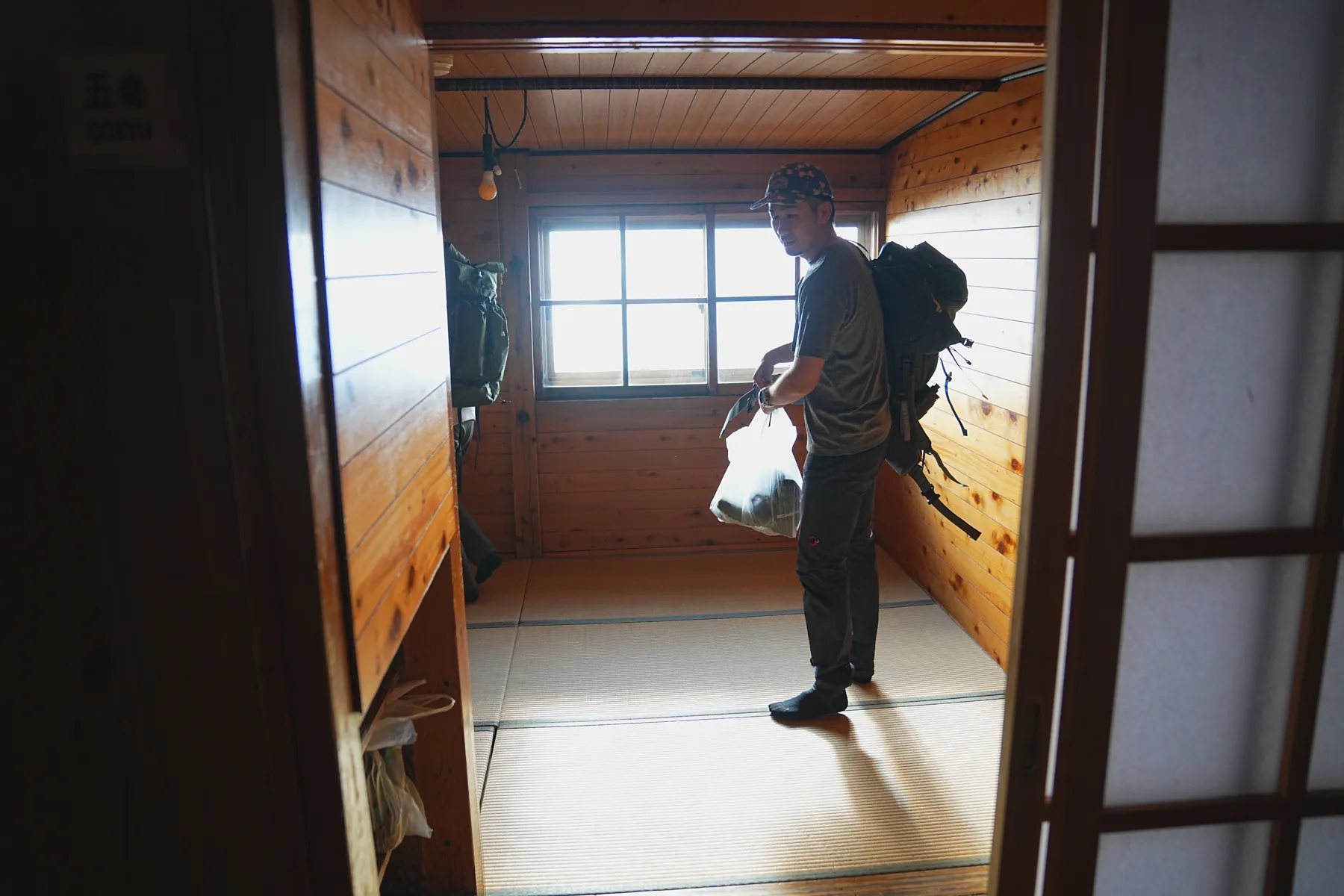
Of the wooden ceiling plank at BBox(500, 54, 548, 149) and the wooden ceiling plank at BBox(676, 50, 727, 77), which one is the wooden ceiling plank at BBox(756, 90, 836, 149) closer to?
the wooden ceiling plank at BBox(676, 50, 727, 77)

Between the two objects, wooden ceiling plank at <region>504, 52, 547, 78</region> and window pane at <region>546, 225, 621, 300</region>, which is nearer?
wooden ceiling plank at <region>504, 52, 547, 78</region>

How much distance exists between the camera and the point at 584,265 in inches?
157

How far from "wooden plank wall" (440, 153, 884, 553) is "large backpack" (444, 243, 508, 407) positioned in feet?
3.57

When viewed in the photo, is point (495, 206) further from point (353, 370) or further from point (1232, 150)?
point (1232, 150)

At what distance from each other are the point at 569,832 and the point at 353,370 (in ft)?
4.84

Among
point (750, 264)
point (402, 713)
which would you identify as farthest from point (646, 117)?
point (402, 713)

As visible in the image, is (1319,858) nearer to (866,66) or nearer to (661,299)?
(866,66)

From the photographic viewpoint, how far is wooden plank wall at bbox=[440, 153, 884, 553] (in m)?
3.85

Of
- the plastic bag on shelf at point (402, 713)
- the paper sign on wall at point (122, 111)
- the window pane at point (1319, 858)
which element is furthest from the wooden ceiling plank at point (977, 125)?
the paper sign on wall at point (122, 111)

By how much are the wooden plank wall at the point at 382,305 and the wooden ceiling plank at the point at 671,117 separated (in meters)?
1.49

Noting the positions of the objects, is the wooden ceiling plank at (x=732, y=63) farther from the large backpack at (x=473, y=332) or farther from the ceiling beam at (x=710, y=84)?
the large backpack at (x=473, y=332)

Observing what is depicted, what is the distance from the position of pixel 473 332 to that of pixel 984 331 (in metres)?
1.73

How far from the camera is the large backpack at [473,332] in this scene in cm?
261

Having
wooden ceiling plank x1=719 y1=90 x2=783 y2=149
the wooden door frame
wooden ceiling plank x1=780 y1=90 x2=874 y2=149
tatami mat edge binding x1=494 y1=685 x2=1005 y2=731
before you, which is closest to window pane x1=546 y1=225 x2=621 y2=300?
wooden ceiling plank x1=719 y1=90 x2=783 y2=149
